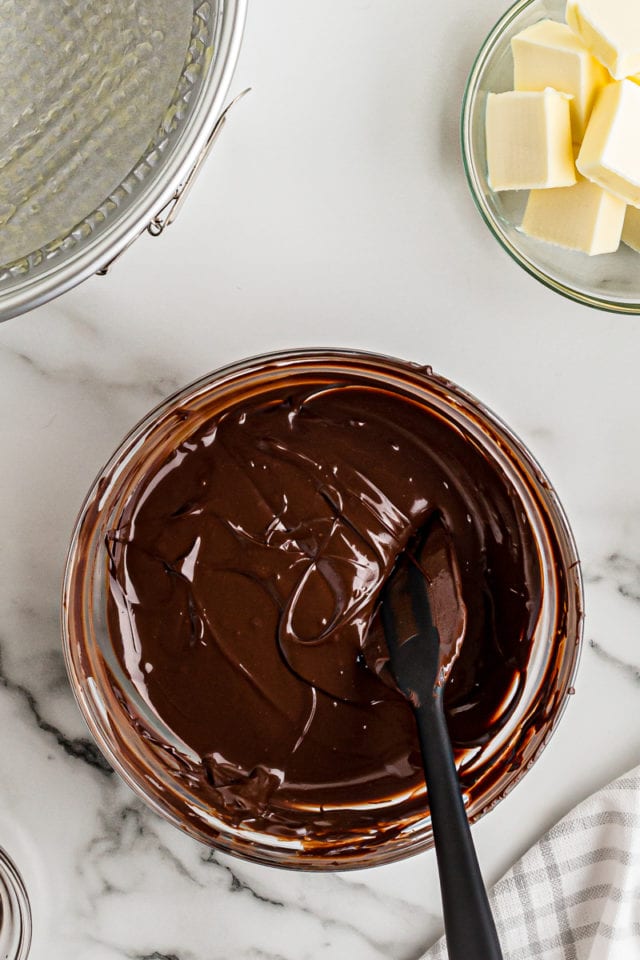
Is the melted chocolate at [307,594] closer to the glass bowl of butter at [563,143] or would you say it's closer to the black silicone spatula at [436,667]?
the black silicone spatula at [436,667]

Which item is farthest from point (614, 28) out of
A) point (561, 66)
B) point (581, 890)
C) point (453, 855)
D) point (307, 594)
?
point (581, 890)

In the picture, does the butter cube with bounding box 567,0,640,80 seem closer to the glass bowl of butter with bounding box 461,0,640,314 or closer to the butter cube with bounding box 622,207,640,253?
the glass bowl of butter with bounding box 461,0,640,314

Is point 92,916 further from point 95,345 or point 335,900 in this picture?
point 95,345

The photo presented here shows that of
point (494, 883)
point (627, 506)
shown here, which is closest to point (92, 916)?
point (494, 883)

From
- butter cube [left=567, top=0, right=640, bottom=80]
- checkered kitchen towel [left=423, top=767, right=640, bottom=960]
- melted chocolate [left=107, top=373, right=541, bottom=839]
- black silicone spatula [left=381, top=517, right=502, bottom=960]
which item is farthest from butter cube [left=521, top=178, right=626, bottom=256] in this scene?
checkered kitchen towel [left=423, top=767, right=640, bottom=960]

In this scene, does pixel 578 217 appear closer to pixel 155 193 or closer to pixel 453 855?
pixel 155 193

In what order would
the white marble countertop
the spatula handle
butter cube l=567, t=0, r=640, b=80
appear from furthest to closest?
the white marble countertop
butter cube l=567, t=0, r=640, b=80
the spatula handle

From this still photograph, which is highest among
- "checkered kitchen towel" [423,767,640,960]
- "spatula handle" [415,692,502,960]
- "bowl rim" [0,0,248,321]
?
"bowl rim" [0,0,248,321]
